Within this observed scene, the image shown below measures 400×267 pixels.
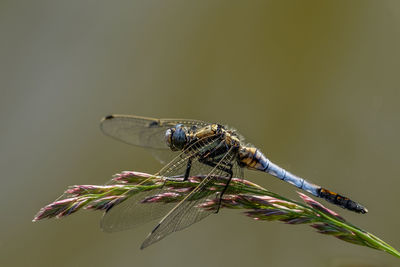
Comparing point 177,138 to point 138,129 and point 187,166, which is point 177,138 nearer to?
point 187,166

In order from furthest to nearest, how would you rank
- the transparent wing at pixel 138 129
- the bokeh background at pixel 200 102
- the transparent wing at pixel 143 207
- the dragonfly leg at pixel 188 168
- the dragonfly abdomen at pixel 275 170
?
the bokeh background at pixel 200 102 < the transparent wing at pixel 138 129 < the dragonfly abdomen at pixel 275 170 < the dragonfly leg at pixel 188 168 < the transparent wing at pixel 143 207

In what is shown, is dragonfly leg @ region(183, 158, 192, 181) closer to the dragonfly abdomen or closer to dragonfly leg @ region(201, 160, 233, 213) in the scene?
dragonfly leg @ region(201, 160, 233, 213)

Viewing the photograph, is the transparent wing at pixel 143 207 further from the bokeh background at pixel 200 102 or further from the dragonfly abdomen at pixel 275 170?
the bokeh background at pixel 200 102

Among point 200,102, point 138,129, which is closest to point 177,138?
point 138,129

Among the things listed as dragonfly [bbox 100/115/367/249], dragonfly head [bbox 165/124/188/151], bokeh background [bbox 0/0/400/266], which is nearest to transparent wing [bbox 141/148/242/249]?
dragonfly [bbox 100/115/367/249]

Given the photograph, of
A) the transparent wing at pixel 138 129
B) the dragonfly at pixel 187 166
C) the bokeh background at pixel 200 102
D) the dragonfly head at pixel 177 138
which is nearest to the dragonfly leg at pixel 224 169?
the dragonfly at pixel 187 166

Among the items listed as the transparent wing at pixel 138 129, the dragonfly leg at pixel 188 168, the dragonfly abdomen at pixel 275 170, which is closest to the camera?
the dragonfly leg at pixel 188 168
